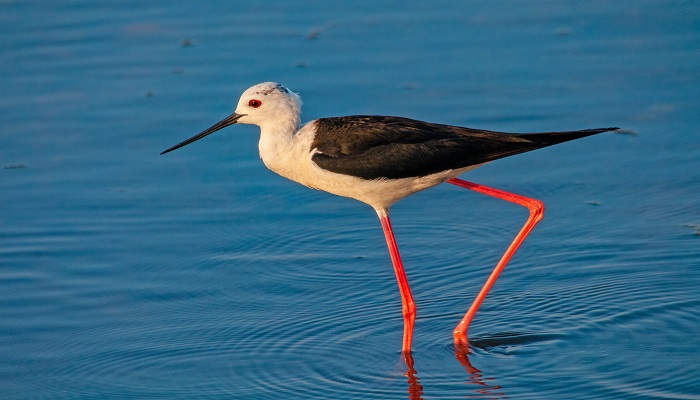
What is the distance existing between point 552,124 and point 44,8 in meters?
5.36

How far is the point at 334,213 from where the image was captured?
7.92 meters

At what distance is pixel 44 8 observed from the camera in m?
11.4

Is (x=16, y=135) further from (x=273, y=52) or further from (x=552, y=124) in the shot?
(x=552, y=124)

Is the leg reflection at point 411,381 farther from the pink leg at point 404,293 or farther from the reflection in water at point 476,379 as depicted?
the reflection in water at point 476,379

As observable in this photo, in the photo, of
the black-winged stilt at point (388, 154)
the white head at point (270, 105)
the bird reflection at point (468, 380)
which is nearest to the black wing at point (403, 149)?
the black-winged stilt at point (388, 154)

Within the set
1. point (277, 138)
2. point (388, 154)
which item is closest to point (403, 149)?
point (388, 154)

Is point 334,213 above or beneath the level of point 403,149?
beneath

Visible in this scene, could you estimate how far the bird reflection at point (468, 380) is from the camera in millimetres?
5719

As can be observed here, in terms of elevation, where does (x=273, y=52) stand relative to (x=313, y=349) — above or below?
above

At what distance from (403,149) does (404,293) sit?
81cm

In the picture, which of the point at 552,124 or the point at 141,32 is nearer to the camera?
the point at 552,124

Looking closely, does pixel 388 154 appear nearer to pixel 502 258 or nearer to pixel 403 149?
pixel 403 149

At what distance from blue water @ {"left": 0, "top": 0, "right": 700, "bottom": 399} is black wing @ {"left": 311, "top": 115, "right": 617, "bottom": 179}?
0.81 metres

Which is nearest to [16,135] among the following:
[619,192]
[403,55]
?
[403,55]
